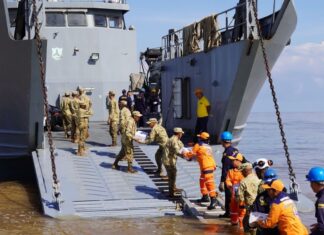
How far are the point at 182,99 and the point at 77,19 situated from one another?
214 inches

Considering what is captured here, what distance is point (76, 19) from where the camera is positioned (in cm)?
1942

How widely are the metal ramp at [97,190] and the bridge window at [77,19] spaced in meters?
7.91

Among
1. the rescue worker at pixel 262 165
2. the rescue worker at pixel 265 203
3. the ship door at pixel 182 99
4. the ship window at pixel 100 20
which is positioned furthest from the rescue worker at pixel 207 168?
the ship window at pixel 100 20

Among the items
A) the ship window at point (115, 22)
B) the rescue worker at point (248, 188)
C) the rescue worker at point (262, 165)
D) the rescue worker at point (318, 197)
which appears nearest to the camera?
the rescue worker at point (318, 197)

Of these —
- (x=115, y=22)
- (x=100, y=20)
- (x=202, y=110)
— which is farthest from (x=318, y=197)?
(x=115, y=22)

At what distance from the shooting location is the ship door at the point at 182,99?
1581 centimetres

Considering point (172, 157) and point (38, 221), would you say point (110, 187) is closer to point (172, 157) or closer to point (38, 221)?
point (172, 157)

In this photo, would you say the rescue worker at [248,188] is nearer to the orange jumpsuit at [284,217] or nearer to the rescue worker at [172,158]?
the orange jumpsuit at [284,217]

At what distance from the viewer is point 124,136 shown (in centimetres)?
1114

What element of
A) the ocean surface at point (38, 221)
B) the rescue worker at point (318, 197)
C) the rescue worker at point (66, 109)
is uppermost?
the rescue worker at point (66, 109)

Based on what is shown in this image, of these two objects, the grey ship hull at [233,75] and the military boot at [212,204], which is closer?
the military boot at [212,204]

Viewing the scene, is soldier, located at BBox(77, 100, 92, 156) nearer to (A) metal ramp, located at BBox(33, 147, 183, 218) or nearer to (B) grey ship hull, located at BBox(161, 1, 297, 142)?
(A) metal ramp, located at BBox(33, 147, 183, 218)

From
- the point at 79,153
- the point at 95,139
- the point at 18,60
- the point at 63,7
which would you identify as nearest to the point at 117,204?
the point at 79,153

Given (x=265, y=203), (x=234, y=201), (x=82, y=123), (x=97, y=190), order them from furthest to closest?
(x=82, y=123) → (x=97, y=190) → (x=234, y=201) → (x=265, y=203)
